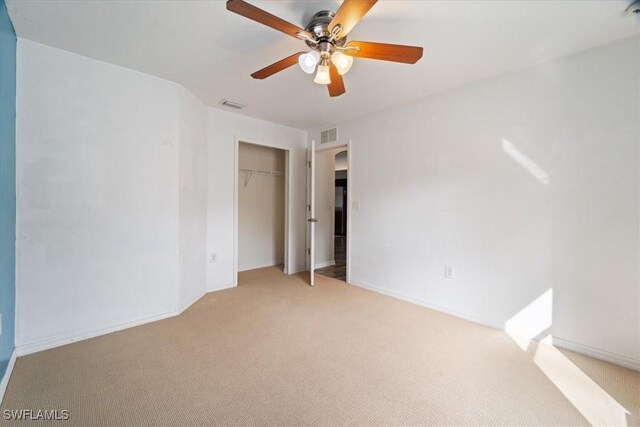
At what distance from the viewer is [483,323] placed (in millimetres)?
2562

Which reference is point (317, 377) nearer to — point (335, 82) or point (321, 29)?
point (335, 82)

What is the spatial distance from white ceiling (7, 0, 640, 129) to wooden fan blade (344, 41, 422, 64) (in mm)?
250

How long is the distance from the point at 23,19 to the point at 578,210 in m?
4.21

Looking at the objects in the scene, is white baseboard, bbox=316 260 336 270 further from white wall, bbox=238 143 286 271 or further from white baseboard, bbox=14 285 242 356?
white baseboard, bbox=14 285 242 356

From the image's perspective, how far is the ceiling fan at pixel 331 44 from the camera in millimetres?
1312

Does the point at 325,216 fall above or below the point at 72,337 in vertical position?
above

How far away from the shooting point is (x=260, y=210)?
4.76m

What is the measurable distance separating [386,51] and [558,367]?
2484 mm

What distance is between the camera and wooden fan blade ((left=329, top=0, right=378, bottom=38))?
4.10 ft

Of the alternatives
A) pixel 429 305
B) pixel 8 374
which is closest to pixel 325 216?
pixel 429 305

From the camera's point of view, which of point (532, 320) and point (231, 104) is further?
point (231, 104)

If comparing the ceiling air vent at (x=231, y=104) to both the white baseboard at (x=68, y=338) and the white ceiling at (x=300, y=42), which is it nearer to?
the white ceiling at (x=300, y=42)

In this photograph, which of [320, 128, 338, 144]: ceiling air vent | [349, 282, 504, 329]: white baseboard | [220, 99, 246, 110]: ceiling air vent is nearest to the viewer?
[349, 282, 504, 329]: white baseboard

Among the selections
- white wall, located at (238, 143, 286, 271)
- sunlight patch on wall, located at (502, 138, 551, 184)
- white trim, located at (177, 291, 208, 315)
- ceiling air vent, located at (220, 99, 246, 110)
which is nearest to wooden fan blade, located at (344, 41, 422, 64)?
sunlight patch on wall, located at (502, 138, 551, 184)
